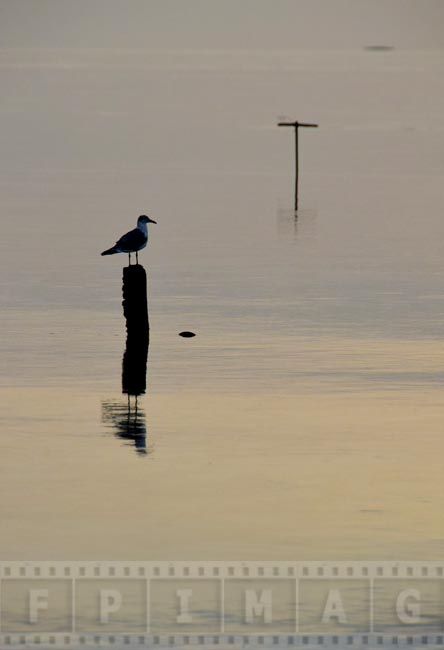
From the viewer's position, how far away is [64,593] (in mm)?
21641

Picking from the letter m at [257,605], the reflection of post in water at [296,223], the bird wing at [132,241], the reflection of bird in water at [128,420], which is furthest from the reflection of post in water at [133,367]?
the reflection of post in water at [296,223]

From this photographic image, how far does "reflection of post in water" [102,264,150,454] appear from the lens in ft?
103

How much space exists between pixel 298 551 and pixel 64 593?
3.02 metres

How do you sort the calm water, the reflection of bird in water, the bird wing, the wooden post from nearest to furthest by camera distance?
1. the calm water
2. the reflection of bird in water
3. the wooden post
4. the bird wing

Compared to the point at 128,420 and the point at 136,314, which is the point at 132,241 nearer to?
the point at 136,314

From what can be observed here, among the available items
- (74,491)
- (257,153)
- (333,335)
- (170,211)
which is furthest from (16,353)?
(257,153)

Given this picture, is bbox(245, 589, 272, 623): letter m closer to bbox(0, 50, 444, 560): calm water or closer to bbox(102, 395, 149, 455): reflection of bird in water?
bbox(0, 50, 444, 560): calm water

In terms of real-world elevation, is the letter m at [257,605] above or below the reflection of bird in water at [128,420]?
below

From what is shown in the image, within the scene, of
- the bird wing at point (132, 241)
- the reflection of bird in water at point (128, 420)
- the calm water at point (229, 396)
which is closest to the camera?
the calm water at point (229, 396)

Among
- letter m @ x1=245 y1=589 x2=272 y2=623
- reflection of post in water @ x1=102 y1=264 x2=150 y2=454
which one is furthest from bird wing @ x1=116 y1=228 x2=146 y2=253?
letter m @ x1=245 y1=589 x2=272 y2=623

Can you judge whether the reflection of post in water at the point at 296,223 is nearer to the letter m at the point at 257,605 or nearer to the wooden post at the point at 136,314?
the wooden post at the point at 136,314

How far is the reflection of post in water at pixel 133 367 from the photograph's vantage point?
103ft

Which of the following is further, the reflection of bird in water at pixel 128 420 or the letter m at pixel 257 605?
the reflection of bird in water at pixel 128 420

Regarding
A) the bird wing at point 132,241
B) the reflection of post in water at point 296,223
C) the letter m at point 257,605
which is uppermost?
the reflection of post in water at point 296,223
